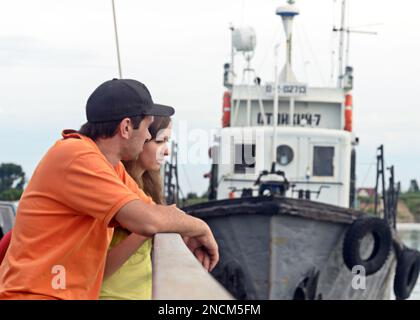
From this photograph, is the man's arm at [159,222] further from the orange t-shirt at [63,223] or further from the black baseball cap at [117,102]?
the black baseball cap at [117,102]

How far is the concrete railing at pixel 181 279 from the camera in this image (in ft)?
6.99

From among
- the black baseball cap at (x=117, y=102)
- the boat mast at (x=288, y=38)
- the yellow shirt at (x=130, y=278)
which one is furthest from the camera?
the boat mast at (x=288, y=38)

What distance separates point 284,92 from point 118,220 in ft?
42.9

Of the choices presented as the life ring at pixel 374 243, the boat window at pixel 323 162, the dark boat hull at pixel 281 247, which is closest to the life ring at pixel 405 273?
the life ring at pixel 374 243

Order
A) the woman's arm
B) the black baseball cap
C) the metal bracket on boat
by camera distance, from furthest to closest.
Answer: the metal bracket on boat
the woman's arm
the black baseball cap

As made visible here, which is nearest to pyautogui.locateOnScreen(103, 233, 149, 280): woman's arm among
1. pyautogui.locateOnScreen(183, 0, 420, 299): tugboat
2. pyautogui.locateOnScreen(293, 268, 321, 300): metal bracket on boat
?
pyautogui.locateOnScreen(183, 0, 420, 299): tugboat

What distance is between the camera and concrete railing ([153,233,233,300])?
2.13 meters

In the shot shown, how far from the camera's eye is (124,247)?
3.40 metres

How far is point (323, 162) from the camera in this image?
15.3 meters

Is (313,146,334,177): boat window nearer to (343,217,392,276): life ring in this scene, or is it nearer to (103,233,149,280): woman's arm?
(343,217,392,276): life ring

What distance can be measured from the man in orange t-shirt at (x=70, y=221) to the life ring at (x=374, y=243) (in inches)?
408

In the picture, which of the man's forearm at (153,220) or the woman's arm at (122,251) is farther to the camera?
the woman's arm at (122,251)

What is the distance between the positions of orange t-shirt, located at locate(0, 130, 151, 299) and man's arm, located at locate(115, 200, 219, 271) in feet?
0.11

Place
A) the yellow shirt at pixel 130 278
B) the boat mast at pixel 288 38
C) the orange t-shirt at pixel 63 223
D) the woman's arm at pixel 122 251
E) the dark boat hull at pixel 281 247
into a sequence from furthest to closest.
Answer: the boat mast at pixel 288 38 < the dark boat hull at pixel 281 247 < the yellow shirt at pixel 130 278 < the woman's arm at pixel 122 251 < the orange t-shirt at pixel 63 223
